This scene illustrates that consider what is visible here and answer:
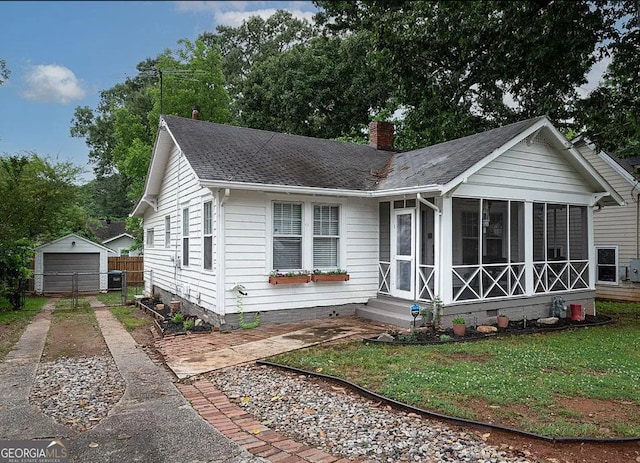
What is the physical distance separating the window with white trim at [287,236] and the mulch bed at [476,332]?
9.11 ft

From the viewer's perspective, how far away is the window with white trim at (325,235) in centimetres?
1038

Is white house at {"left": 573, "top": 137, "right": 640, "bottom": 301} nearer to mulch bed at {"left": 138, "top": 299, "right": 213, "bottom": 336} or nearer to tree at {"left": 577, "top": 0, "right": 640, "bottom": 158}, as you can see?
tree at {"left": 577, "top": 0, "right": 640, "bottom": 158}

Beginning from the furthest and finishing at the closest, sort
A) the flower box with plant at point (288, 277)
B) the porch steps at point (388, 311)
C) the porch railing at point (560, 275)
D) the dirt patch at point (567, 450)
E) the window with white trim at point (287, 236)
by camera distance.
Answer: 1. the porch railing at point (560, 275)
2. the window with white trim at point (287, 236)
3. the flower box with plant at point (288, 277)
4. the porch steps at point (388, 311)
5. the dirt patch at point (567, 450)

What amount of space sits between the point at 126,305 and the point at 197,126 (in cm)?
715

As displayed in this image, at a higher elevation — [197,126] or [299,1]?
[197,126]

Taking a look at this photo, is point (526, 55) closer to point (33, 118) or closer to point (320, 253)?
point (320, 253)

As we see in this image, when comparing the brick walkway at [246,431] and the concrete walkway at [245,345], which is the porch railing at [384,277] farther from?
the brick walkway at [246,431]

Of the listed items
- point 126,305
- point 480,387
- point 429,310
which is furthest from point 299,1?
point 126,305

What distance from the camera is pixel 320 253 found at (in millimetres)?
10453

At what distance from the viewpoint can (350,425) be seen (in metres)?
4.35

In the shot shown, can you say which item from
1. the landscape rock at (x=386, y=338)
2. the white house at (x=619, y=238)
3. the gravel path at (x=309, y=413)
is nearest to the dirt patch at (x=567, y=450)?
the gravel path at (x=309, y=413)

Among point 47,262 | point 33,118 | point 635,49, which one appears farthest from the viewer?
point 47,262

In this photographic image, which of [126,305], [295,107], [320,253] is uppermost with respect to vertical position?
[295,107]

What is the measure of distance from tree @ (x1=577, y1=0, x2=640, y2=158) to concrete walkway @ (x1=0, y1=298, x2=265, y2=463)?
28.8 ft
